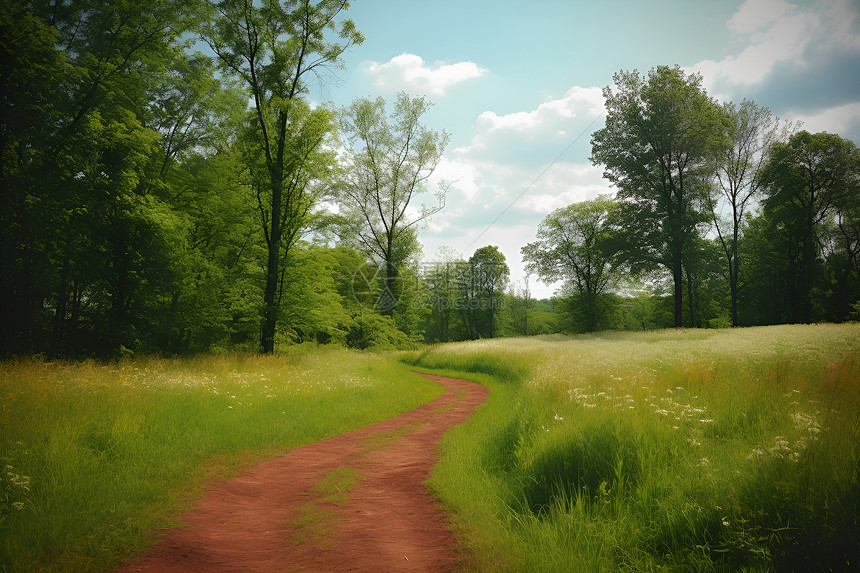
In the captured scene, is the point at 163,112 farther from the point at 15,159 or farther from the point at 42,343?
the point at 42,343

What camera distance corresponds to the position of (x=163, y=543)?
392 centimetres

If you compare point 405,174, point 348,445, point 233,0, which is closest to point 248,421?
point 348,445

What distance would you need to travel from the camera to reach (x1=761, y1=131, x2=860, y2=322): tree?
93.0 feet

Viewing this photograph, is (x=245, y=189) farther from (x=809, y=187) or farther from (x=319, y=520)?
(x=809, y=187)

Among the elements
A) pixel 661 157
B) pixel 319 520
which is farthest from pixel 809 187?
pixel 319 520

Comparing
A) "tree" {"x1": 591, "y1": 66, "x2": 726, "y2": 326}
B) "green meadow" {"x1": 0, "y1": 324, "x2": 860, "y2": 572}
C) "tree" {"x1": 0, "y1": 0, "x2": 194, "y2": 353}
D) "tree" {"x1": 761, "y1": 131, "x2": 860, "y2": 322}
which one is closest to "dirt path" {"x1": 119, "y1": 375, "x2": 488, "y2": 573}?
"green meadow" {"x1": 0, "y1": 324, "x2": 860, "y2": 572}

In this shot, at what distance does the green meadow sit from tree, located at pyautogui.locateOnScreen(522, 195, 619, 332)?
128 ft

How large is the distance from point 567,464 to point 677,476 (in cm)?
130

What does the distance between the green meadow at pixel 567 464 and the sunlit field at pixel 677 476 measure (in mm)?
21

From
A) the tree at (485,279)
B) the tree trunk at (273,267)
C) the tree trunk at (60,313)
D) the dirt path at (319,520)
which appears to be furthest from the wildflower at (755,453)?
the tree at (485,279)

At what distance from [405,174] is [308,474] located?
3097cm

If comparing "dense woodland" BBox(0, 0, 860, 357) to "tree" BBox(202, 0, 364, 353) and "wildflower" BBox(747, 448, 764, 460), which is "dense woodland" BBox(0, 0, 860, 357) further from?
"wildflower" BBox(747, 448, 764, 460)

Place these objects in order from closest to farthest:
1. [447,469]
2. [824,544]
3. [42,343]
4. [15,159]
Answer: [824,544] → [447,469] → [15,159] → [42,343]

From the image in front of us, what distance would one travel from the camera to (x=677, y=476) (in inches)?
160
